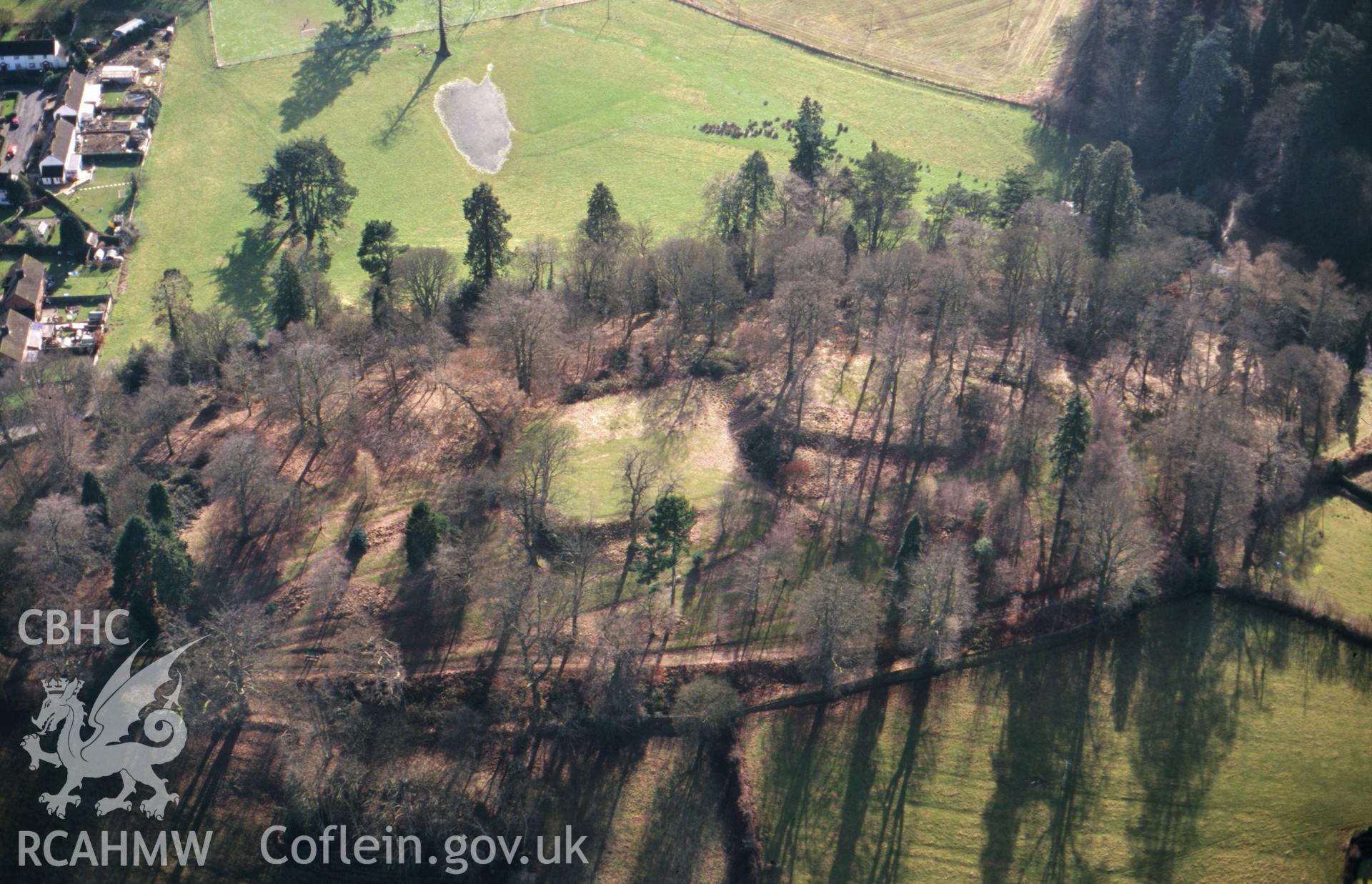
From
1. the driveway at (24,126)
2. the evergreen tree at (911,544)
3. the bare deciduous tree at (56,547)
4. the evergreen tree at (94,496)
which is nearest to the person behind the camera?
the evergreen tree at (911,544)

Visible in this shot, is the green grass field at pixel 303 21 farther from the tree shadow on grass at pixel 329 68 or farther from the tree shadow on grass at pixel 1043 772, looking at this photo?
the tree shadow on grass at pixel 1043 772

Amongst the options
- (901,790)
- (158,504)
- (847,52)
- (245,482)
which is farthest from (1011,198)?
(158,504)

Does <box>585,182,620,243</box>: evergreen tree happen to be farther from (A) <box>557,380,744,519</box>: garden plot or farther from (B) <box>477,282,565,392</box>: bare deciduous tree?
(A) <box>557,380,744,519</box>: garden plot

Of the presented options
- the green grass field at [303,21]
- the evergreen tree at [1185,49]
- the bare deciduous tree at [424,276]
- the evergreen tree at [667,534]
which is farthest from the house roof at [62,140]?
the evergreen tree at [1185,49]

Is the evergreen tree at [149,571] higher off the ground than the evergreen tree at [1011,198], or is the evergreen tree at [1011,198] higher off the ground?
the evergreen tree at [1011,198]

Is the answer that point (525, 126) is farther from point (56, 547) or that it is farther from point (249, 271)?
point (56, 547)

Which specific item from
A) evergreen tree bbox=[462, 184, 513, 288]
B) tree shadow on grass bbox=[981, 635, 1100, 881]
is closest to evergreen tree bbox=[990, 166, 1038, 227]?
evergreen tree bbox=[462, 184, 513, 288]
